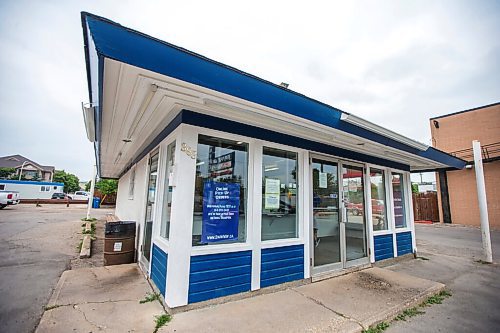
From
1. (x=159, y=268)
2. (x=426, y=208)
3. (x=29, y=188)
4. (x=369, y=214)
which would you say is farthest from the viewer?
(x=29, y=188)

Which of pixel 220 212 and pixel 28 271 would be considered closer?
pixel 220 212

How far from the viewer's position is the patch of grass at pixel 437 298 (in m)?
3.01

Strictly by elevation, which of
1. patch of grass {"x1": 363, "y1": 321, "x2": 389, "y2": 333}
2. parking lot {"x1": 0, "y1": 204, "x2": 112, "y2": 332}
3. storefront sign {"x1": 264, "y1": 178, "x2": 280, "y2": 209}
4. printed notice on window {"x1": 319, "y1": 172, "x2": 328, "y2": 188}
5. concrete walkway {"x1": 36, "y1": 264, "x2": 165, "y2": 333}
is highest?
printed notice on window {"x1": 319, "y1": 172, "x2": 328, "y2": 188}

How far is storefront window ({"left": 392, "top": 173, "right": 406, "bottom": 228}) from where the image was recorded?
525 centimetres

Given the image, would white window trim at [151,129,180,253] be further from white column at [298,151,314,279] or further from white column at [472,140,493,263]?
white column at [472,140,493,263]

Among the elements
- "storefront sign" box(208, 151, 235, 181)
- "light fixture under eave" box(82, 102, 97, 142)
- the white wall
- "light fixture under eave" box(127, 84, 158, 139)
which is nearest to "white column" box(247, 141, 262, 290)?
"storefront sign" box(208, 151, 235, 181)

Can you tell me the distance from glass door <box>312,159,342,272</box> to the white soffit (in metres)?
0.53

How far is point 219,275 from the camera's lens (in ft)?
8.91

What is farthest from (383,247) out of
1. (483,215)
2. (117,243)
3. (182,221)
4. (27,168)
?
(27,168)

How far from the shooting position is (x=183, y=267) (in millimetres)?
2514

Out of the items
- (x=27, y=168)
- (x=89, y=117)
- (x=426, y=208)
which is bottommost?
(x=426, y=208)

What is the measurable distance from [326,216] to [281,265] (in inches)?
49.9

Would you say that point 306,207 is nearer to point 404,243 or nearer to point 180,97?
point 180,97

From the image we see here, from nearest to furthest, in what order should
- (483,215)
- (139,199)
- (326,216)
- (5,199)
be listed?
(326,216), (483,215), (139,199), (5,199)
